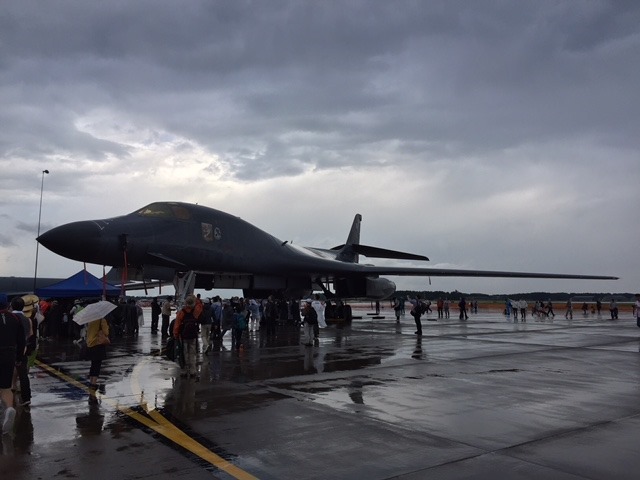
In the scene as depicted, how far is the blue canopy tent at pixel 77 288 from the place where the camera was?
782 inches

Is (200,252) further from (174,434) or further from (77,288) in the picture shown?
(174,434)

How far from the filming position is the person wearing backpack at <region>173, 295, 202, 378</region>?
8930 millimetres

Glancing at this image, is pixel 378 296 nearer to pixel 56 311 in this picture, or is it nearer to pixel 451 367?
pixel 56 311

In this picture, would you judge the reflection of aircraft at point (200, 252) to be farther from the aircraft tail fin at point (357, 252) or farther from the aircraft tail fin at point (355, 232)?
the aircraft tail fin at point (355, 232)

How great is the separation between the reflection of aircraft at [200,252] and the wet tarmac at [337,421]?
14.6ft

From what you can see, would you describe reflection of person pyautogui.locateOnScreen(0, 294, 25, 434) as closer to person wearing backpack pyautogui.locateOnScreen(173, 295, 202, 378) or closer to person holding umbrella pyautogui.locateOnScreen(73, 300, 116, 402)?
person holding umbrella pyautogui.locateOnScreen(73, 300, 116, 402)

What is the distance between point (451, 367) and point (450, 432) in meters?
4.78

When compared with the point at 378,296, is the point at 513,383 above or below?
below

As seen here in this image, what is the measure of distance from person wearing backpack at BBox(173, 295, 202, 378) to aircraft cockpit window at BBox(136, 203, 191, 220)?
785 cm

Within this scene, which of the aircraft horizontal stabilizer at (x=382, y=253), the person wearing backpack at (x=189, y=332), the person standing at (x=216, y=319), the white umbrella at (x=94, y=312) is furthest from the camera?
the aircraft horizontal stabilizer at (x=382, y=253)

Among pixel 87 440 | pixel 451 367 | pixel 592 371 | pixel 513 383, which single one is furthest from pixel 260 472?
pixel 592 371

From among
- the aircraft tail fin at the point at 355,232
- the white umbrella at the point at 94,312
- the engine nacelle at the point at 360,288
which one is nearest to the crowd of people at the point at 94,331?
the white umbrella at the point at 94,312

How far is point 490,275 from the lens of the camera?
90.6ft

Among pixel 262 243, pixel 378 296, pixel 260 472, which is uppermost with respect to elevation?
pixel 262 243
